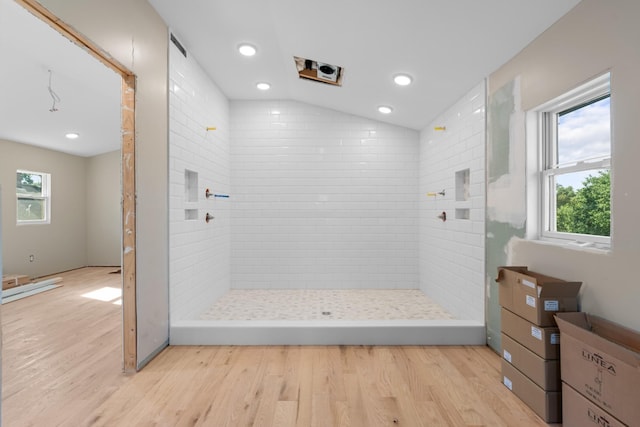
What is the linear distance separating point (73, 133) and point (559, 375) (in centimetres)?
661

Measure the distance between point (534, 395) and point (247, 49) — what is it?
3527 mm

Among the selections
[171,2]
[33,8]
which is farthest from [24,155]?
[33,8]

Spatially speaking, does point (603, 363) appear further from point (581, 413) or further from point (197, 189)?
point (197, 189)

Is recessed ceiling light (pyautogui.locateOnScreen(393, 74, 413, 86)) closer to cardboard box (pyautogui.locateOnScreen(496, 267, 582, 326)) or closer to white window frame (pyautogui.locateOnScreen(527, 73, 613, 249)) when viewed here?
white window frame (pyautogui.locateOnScreen(527, 73, 613, 249))

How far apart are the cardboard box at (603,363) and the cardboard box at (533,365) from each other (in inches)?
4.0

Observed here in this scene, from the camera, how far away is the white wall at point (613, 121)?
1.46 metres

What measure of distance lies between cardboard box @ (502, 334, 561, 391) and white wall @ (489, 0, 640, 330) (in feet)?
1.23

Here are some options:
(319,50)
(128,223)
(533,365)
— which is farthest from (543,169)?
(128,223)

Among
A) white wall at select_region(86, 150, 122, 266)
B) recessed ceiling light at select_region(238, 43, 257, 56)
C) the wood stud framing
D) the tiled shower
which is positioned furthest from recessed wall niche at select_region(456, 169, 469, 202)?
white wall at select_region(86, 150, 122, 266)

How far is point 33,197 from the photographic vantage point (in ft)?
17.8

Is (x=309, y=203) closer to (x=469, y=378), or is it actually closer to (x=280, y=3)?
(x=280, y=3)

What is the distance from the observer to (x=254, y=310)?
3.43m

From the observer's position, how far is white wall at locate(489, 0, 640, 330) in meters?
1.46

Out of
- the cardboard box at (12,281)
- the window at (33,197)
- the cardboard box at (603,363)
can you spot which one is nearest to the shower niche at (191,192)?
the cardboard box at (603,363)
